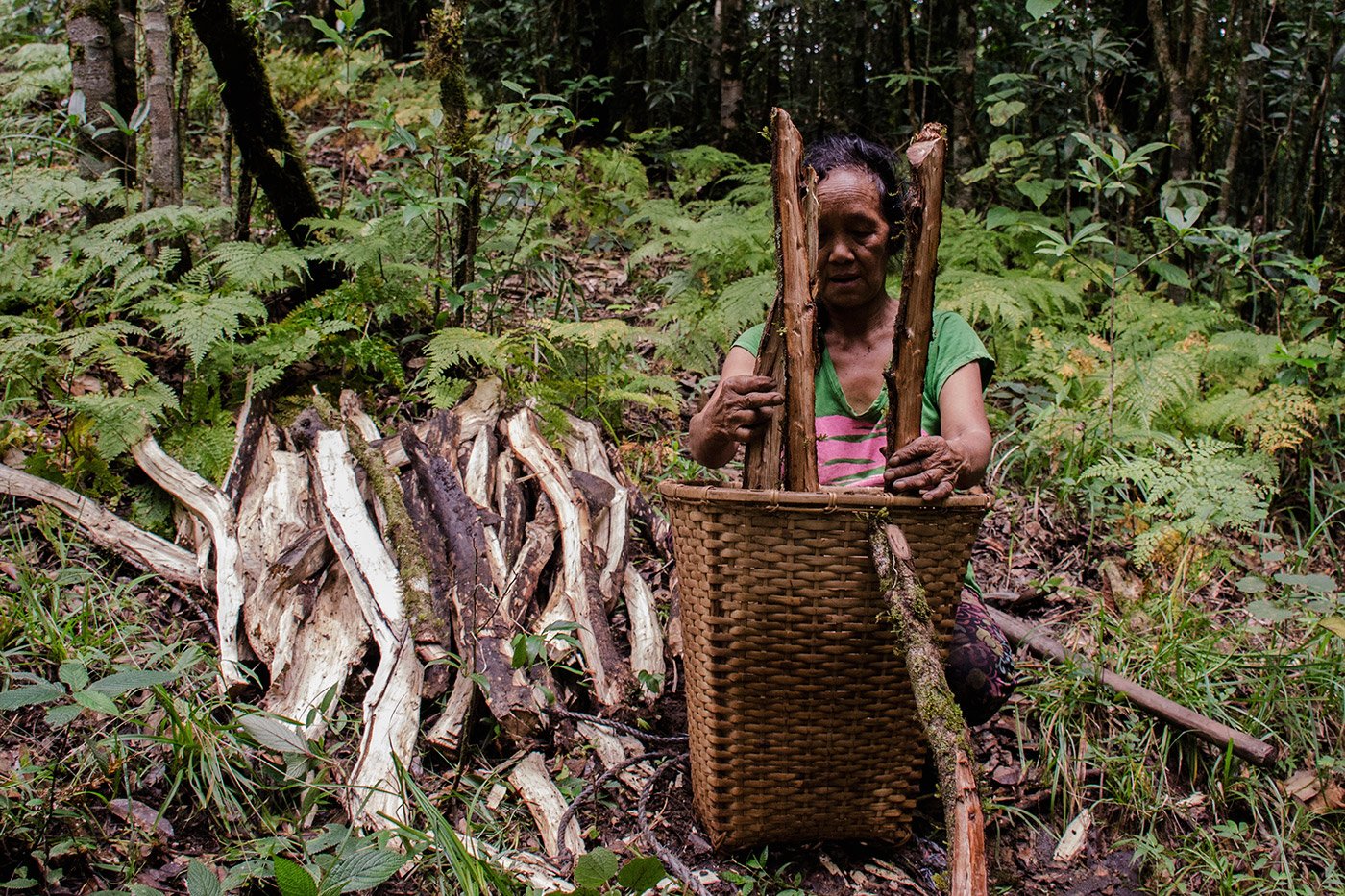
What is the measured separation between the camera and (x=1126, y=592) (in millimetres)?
3650

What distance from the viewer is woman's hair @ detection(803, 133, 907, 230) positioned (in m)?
2.49

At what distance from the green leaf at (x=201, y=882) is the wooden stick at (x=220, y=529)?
92 centimetres

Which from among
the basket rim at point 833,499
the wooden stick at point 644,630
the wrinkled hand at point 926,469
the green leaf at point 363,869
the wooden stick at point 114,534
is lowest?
the wooden stick at point 644,630

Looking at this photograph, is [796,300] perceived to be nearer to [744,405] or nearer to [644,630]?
[744,405]

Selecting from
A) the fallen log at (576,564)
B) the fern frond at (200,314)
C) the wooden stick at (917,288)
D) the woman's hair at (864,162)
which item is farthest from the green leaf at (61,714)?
the woman's hair at (864,162)

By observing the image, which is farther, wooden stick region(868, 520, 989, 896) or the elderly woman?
the elderly woman

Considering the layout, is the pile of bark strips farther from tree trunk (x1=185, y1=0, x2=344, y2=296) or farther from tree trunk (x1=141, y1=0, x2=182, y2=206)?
tree trunk (x1=141, y1=0, x2=182, y2=206)

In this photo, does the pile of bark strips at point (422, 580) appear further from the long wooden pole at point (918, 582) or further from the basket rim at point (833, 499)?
the long wooden pole at point (918, 582)

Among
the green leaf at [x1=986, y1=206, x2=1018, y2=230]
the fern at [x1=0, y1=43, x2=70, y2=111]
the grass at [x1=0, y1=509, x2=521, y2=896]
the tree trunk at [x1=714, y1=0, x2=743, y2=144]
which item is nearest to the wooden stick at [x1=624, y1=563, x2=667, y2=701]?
the grass at [x1=0, y1=509, x2=521, y2=896]

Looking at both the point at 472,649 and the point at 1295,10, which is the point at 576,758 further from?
the point at 1295,10

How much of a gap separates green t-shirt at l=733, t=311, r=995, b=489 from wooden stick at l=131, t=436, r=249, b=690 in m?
1.98

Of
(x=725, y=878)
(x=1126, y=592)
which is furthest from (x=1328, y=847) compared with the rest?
(x=725, y=878)

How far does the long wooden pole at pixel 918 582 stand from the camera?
1.56 meters

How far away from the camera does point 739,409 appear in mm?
2225
